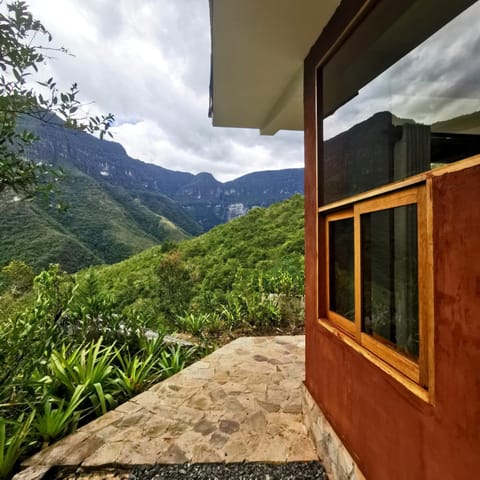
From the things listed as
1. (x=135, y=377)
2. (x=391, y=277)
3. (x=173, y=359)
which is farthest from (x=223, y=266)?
(x=391, y=277)

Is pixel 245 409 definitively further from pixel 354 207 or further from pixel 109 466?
pixel 354 207

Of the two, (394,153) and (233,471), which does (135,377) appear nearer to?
(233,471)

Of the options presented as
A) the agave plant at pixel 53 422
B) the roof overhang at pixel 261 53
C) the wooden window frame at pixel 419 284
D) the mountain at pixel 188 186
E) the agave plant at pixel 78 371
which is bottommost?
the agave plant at pixel 53 422

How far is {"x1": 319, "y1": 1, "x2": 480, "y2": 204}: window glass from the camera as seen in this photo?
1.39 m

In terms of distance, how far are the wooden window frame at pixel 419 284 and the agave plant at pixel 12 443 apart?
2.76 metres

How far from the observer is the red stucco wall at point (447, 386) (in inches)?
37.7

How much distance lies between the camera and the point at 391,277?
5.22 feet

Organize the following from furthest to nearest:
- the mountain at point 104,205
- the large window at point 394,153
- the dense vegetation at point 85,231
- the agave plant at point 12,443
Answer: the dense vegetation at point 85,231 < the mountain at point 104,205 < the agave plant at point 12,443 < the large window at point 394,153

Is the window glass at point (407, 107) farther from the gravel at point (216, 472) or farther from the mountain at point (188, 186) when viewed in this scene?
the mountain at point (188, 186)

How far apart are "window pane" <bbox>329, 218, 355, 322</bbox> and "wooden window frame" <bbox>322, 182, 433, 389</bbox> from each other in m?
0.08

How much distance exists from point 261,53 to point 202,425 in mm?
3542

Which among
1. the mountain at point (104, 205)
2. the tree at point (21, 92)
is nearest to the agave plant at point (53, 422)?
the mountain at point (104, 205)

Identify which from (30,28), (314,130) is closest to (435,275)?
(314,130)

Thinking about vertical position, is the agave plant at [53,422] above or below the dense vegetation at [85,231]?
below
